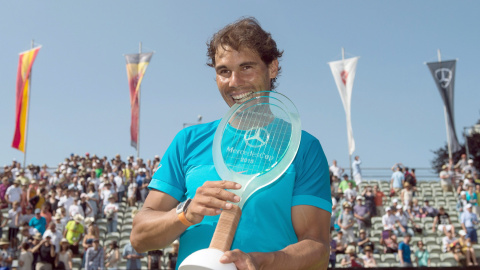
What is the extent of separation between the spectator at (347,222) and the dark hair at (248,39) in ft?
43.2

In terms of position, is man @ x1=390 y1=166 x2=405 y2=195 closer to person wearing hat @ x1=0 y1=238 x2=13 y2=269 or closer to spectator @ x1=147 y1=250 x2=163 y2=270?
spectator @ x1=147 y1=250 x2=163 y2=270

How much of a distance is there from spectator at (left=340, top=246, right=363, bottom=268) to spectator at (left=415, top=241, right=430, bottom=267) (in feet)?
6.05

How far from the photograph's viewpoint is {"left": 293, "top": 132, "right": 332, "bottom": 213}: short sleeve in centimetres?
186

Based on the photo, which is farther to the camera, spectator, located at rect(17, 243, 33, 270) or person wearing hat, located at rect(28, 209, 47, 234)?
person wearing hat, located at rect(28, 209, 47, 234)

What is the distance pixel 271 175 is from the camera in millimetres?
1697

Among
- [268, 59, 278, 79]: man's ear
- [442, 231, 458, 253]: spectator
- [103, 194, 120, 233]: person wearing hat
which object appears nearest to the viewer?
[268, 59, 278, 79]: man's ear

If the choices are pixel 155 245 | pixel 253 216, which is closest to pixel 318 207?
pixel 253 216

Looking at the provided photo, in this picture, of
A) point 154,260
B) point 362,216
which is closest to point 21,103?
point 154,260

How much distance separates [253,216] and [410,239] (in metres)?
14.3

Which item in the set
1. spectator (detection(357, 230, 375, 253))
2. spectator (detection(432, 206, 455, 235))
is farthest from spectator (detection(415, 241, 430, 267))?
spectator (detection(432, 206, 455, 235))

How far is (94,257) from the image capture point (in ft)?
40.4

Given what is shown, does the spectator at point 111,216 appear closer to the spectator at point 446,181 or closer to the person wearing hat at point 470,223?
the person wearing hat at point 470,223

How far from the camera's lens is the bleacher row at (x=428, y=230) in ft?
45.8

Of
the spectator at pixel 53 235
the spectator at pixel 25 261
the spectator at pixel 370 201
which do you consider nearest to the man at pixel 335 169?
the spectator at pixel 370 201
